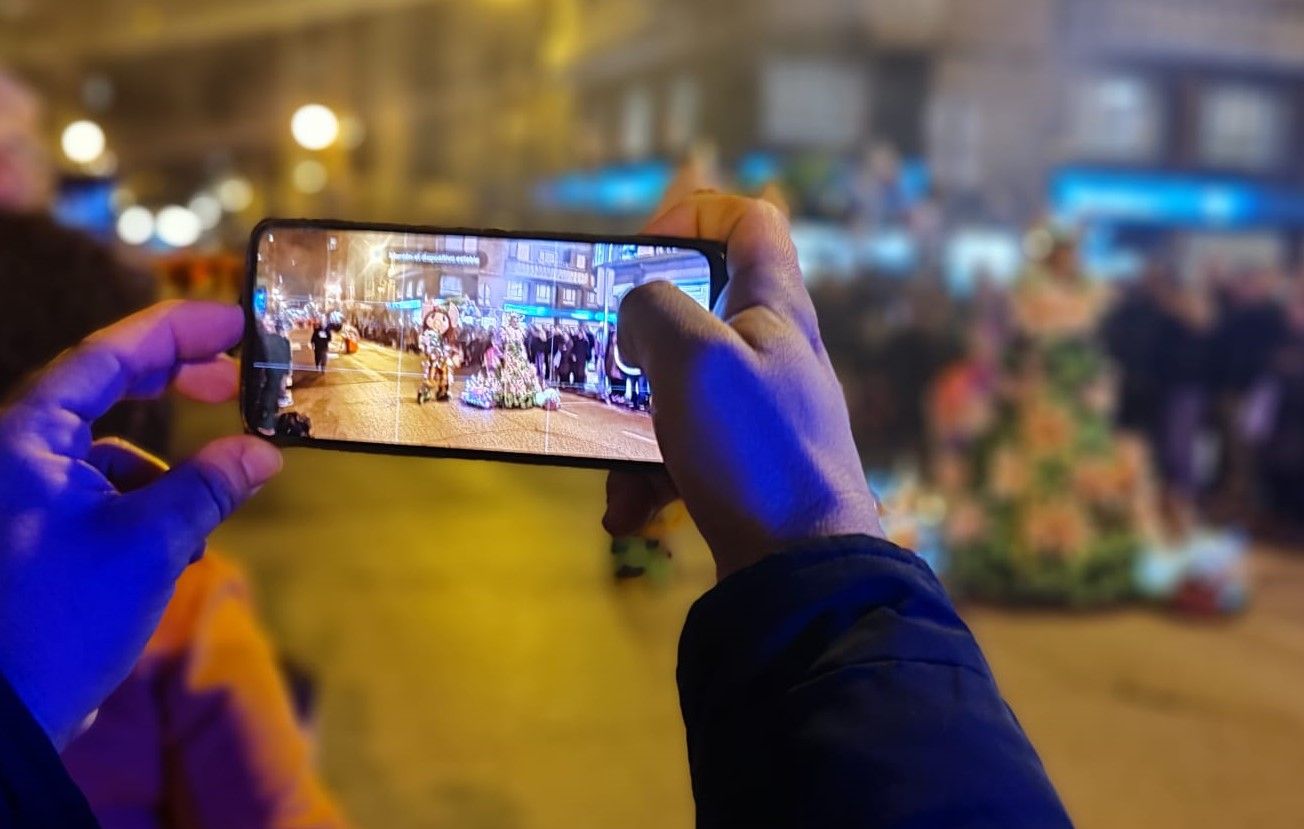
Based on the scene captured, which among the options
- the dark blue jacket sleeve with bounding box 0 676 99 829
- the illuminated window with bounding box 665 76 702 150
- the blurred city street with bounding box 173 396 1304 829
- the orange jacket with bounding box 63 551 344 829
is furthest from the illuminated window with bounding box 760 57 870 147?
the dark blue jacket sleeve with bounding box 0 676 99 829

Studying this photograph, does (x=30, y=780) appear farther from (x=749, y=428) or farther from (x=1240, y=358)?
(x=1240, y=358)

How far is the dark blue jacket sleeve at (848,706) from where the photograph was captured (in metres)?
0.70

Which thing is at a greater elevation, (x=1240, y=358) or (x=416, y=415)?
(x=416, y=415)

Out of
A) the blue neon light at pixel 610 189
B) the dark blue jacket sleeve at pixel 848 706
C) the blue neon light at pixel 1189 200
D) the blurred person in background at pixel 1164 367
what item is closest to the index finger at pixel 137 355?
the dark blue jacket sleeve at pixel 848 706

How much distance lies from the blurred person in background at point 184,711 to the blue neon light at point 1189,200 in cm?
1067

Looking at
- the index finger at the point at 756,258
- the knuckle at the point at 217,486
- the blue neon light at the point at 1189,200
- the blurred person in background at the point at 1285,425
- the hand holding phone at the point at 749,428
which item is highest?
the index finger at the point at 756,258

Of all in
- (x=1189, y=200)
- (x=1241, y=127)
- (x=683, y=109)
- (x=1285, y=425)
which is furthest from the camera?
(x=1189, y=200)

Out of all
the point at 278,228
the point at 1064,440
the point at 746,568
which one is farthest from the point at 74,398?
the point at 1064,440

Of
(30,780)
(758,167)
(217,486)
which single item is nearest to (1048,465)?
(758,167)

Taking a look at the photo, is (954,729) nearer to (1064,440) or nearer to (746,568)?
(746,568)

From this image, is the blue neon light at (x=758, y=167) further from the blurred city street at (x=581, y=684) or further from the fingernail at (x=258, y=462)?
the fingernail at (x=258, y=462)

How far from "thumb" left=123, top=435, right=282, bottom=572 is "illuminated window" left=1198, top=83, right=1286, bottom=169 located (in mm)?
11766

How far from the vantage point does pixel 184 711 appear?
49.1 inches

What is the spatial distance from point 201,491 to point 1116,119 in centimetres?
1114
